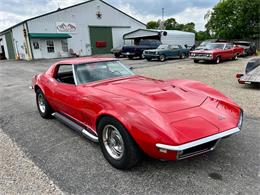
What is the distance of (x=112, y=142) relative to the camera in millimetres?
2883

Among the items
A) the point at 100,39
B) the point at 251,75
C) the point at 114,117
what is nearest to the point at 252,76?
the point at 251,75

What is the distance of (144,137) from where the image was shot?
2.29 meters

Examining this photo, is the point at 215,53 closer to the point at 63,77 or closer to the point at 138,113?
the point at 63,77

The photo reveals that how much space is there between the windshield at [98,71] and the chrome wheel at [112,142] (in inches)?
44.3

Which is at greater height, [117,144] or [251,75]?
[251,75]

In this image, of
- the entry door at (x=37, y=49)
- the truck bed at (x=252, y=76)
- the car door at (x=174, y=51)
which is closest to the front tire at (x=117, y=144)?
the truck bed at (x=252, y=76)

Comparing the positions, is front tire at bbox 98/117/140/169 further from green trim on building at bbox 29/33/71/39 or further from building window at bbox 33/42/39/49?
building window at bbox 33/42/39/49

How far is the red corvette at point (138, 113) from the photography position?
2269 millimetres

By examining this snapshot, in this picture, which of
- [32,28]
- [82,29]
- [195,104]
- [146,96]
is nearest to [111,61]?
[146,96]

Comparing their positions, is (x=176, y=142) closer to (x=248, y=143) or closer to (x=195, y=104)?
(x=195, y=104)

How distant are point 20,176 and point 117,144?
1329 millimetres

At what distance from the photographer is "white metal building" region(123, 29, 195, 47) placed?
25797 millimetres

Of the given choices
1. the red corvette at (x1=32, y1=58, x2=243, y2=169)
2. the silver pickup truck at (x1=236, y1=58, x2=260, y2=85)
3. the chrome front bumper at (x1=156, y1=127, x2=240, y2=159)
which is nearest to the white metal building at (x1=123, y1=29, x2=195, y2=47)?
the silver pickup truck at (x1=236, y1=58, x2=260, y2=85)

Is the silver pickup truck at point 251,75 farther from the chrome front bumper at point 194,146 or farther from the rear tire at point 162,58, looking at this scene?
the rear tire at point 162,58
